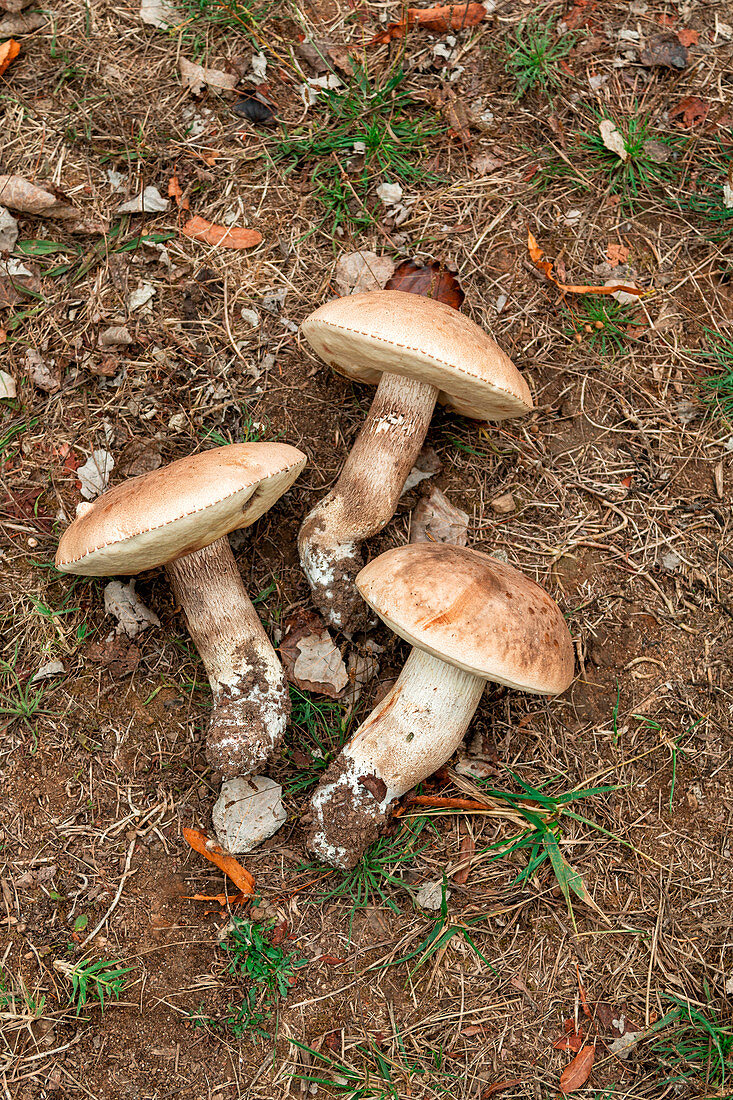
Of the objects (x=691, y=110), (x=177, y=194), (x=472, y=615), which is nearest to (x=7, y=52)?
(x=177, y=194)

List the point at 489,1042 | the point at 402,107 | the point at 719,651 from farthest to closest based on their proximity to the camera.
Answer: the point at 402,107, the point at 719,651, the point at 489,1042

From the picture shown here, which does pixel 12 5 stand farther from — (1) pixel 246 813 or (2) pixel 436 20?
(1) pixel 246 813

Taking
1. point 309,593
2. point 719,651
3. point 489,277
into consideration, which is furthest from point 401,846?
point 489,277

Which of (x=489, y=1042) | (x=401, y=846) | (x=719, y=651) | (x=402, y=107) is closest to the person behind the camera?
(x=489, y=1042)

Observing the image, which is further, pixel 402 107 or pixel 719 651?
pixel 402 107

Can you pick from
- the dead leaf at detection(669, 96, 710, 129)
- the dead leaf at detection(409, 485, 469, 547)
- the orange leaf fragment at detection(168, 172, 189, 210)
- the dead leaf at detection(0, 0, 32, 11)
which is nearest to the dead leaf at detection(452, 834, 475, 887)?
the dead leaf at detection(409, 485, 469, 547)

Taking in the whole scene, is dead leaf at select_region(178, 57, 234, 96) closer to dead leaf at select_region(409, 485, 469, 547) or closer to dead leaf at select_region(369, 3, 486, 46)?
dead leaf at select_region(369, 3, 486, 46)

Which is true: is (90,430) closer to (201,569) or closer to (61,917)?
(201,569)
